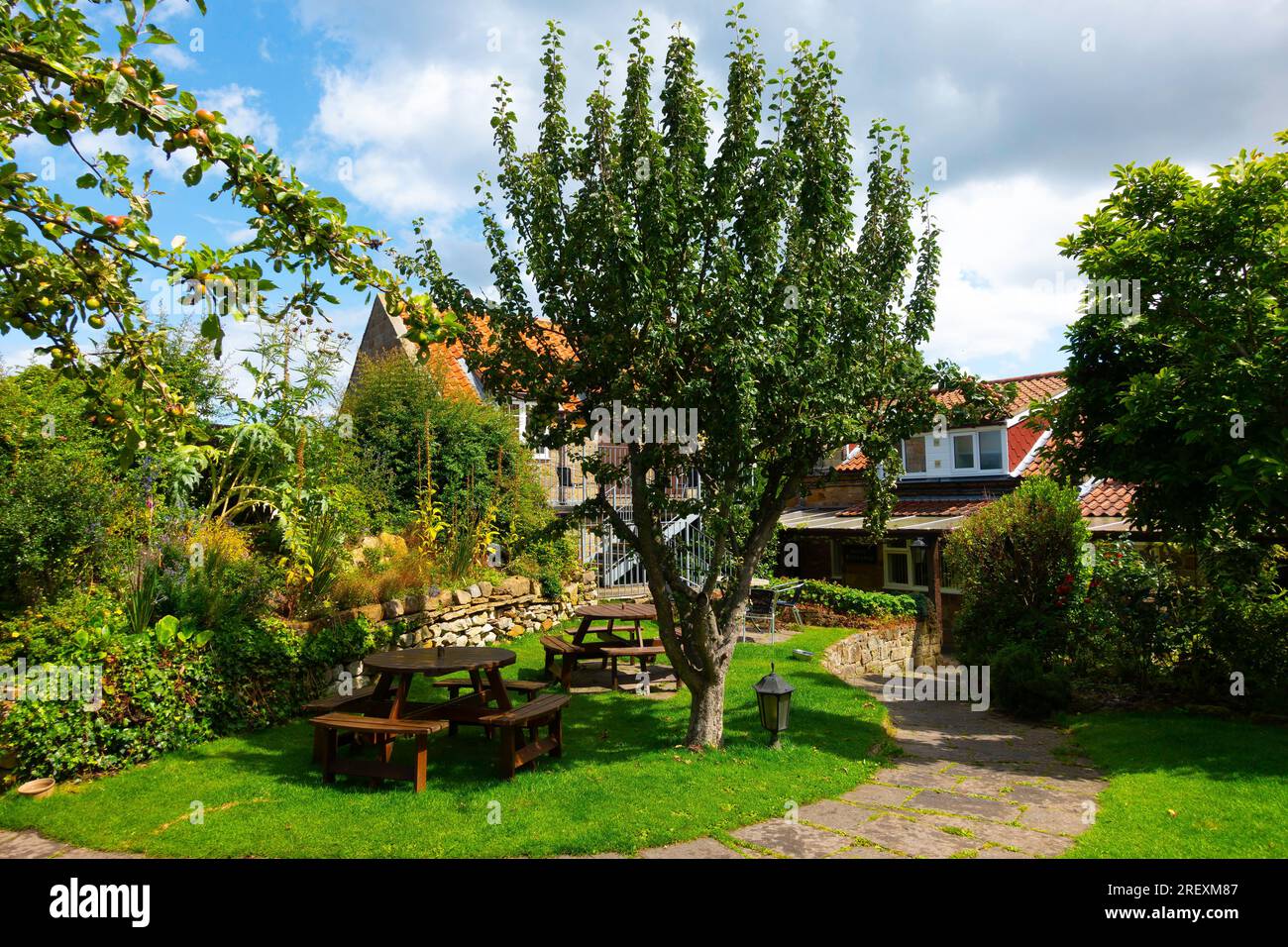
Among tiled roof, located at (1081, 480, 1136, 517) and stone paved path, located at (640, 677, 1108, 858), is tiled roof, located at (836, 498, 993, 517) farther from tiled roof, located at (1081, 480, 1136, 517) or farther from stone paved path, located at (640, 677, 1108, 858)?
stone paved path, located at (640, 677, 1108, 858)

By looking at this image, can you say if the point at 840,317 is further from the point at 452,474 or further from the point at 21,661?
the point at 452,474

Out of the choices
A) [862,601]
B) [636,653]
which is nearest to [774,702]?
[636,653]

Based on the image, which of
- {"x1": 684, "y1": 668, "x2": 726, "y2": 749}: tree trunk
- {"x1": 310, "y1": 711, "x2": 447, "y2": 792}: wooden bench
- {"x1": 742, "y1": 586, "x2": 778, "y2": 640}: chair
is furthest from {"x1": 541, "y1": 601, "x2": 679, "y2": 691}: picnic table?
{"x1": 742, "y1": 586, "x2": 778, "y2": 640}: chair

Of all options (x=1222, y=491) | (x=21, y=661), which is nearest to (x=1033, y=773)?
(x=1222, y=491)

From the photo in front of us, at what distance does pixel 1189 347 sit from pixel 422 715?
1010cm

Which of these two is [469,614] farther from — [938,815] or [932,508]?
[932,508]

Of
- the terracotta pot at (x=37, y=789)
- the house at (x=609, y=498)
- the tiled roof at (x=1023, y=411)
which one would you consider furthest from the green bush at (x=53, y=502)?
the tiled roof at (x=1023, y=411)

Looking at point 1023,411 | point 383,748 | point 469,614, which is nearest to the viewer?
point 383,748

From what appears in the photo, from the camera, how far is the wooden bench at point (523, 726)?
7.23 metres

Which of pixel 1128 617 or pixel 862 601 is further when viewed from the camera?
pixel 862 601

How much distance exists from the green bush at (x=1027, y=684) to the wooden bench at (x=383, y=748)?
9.34 metres

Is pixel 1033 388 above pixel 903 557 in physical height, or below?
above

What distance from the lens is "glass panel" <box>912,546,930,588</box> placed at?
21672mm

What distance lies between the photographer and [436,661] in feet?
25.6
